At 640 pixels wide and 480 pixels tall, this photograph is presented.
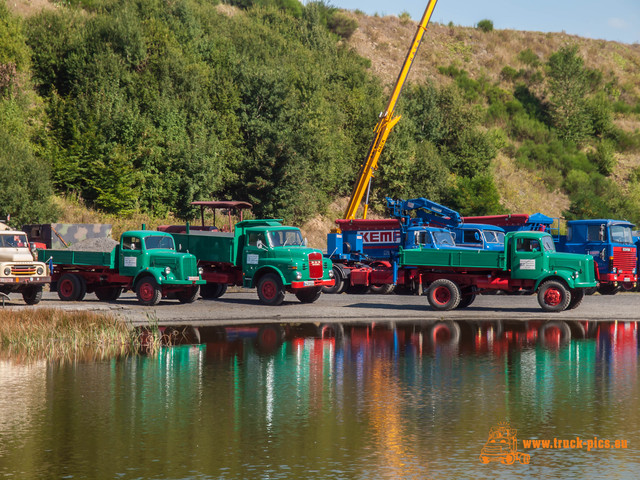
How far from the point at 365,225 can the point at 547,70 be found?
7534 cm

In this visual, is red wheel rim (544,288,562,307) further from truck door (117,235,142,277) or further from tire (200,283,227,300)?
truck door (117,235,142,277)

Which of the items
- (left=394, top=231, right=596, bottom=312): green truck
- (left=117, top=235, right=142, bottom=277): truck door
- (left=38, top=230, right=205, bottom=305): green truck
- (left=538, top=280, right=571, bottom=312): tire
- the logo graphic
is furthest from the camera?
(left=117, top=235, right=142, bottom=277): truck door

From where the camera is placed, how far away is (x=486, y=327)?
2262 cm

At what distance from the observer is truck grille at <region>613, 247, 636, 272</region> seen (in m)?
33.5

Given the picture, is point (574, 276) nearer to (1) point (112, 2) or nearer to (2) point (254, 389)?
(2) point (254, 389)

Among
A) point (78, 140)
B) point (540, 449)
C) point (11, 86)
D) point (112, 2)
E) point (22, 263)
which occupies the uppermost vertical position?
point (112, 2)

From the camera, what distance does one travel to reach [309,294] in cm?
2945

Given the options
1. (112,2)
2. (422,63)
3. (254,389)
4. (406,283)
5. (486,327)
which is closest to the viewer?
(254,389)

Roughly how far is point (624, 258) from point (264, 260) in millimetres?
14783

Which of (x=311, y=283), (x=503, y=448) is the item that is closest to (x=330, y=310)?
(x=311, y=283)

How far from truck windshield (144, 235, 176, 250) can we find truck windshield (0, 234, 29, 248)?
3.81 m

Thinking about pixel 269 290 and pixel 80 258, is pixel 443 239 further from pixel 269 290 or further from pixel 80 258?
pixel 80 258

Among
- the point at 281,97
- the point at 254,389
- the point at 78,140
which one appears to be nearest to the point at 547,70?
the point at 281,97

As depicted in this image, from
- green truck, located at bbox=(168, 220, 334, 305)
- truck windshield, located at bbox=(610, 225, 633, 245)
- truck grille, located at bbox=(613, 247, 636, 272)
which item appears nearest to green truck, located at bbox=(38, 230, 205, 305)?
green truck, located at bbox=(168, 220, 334, 305)
